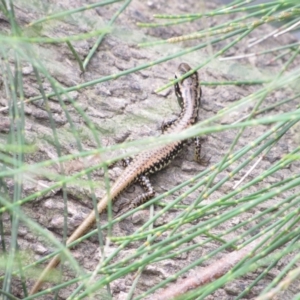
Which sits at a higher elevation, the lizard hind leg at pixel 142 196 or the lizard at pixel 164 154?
the lizard at pixel 164 154

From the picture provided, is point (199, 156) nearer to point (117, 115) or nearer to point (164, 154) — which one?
point (164, 154)

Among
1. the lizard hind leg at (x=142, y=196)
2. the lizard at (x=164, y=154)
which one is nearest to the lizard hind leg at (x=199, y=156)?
the lizard at (x=164, y=154)

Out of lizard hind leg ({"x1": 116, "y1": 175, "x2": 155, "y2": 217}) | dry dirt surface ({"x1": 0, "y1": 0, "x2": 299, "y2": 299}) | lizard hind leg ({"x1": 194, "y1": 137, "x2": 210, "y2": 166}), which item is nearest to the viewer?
dry dirt surface ({"x1": 0, "y1": 0, "x2": 299, "y2": 299})

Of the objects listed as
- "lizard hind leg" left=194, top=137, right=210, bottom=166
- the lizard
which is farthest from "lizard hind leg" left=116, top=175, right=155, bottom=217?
"lizard hind leg" left=194, top=137, right=210, bottom=166

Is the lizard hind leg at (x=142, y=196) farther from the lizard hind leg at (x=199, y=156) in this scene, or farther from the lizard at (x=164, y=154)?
the lizard hind leg at (x=199, y=156)

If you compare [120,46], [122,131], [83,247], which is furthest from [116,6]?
[83,247]

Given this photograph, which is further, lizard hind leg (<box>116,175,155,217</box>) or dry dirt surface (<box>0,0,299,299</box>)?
lizard hind leg (<box>116,175,155,217</box>)

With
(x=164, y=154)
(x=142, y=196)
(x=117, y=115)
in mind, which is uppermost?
(x=117, y=115)

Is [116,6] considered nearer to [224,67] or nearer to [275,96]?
[224,67]

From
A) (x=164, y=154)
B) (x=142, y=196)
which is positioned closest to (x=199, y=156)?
(x=164, y=154)

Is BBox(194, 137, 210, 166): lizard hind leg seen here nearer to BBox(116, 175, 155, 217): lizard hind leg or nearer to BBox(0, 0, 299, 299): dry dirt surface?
BBox(0, 0, 299, 299): dry dirt surface
